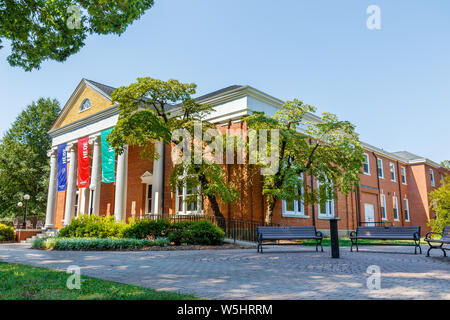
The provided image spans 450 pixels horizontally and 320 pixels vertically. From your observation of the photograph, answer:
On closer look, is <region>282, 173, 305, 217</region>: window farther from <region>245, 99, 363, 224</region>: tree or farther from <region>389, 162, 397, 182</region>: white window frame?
<region>389, 162, 397, 182</region>: white window frame

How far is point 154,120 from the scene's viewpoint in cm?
1555

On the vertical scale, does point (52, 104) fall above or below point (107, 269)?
above

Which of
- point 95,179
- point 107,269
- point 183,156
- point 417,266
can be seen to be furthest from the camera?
point 95,179

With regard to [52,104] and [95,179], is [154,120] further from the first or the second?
[52,104]

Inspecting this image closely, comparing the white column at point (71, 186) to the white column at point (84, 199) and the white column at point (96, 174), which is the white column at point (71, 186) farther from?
the white column at point (96, 174)

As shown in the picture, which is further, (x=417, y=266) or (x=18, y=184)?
(x=18, y=184)

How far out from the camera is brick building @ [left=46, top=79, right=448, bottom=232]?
63.1ft

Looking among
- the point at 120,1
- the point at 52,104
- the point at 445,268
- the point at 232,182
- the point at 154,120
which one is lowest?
the point at 445,268

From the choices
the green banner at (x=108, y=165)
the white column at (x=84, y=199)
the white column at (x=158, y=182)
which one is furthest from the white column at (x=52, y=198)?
the white column at (x=158, y=182)

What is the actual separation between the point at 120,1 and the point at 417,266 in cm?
1132

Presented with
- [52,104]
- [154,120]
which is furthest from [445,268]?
[52,104]

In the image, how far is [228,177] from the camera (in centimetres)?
1920

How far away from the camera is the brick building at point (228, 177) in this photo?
1922 centimetres

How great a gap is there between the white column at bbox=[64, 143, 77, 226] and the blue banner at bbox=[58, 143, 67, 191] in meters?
0.40
